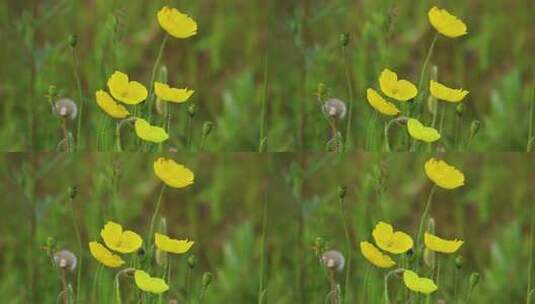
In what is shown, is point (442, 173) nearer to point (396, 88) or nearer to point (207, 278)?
point (396, 88)

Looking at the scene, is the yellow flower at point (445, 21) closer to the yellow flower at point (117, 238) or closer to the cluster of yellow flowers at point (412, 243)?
the cluster of yellow flowers at point (412, 243)

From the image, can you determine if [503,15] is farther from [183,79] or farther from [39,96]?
[39,96]

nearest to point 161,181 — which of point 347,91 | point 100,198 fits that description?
point 100,198

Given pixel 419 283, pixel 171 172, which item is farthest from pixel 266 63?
pixel 419 283

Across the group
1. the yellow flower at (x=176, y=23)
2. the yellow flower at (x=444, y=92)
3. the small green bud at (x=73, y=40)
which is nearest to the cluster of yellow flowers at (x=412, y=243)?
the yellow flower at (x=444, y=92)

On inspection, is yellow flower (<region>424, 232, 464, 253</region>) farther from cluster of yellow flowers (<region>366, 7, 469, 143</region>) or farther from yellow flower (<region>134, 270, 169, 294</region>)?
yellow flower (<region>134, 270, 169, 294</region>)
